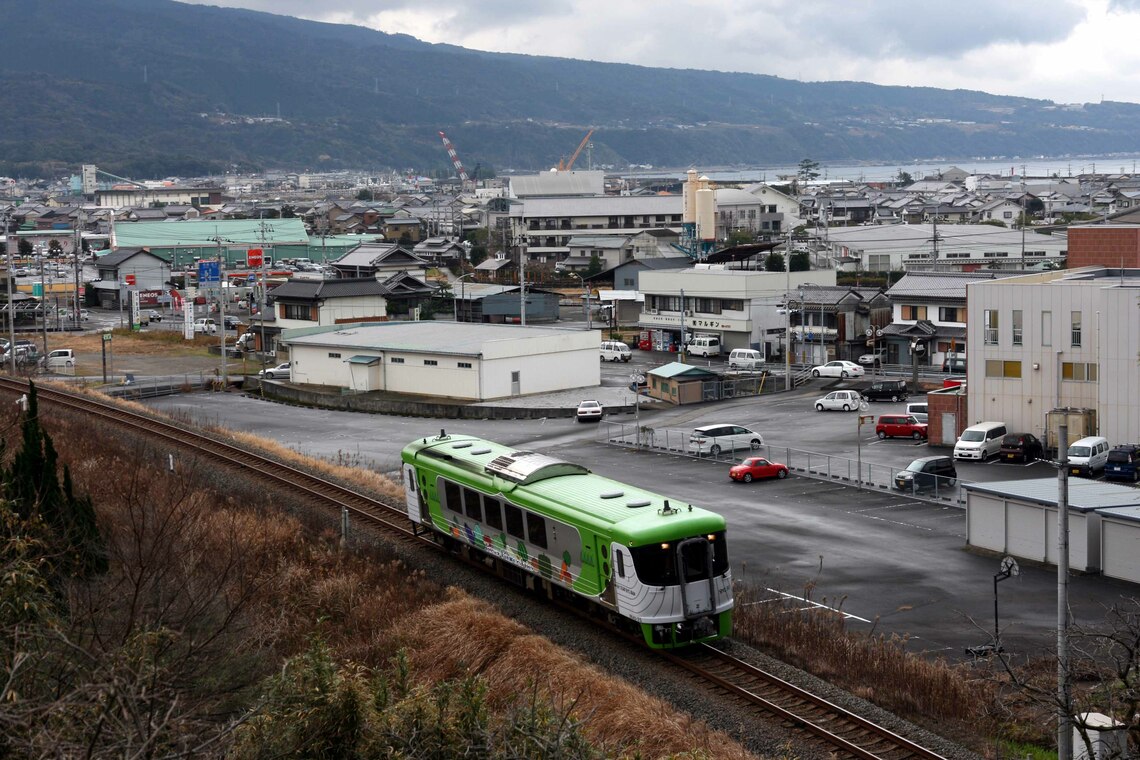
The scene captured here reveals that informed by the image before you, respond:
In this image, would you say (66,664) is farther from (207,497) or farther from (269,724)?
(207,497)

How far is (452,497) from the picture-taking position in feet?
49.5

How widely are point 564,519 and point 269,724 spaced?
5413 millimetres

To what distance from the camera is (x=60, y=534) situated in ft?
42.8

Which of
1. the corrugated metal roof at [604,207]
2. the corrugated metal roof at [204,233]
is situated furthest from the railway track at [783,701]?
the corrugated metal roof at [204,233]

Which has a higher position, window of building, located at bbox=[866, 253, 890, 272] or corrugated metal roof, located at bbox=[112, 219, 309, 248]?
corrugated metal roof, located at bbox=[112, 219, 309, 248]

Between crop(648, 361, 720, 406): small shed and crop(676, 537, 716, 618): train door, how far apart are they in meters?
21.3

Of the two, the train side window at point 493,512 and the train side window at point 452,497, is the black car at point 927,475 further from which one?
the train side window at point 493,512

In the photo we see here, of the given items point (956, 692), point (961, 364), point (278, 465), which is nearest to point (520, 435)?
point (278, 465)

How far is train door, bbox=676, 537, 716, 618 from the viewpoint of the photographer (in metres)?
11.4

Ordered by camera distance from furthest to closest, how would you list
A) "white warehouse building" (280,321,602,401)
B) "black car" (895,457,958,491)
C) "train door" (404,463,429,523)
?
"white warehouse building" (280,321,602,401), "black car" (895,457,958,491), "train door" (404,463,429,523)

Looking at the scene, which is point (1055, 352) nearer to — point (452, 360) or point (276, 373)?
point (452, 360)

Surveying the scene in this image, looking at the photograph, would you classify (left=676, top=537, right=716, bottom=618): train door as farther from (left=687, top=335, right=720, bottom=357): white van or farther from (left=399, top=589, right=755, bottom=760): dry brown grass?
Answer: (left=687, top=335, right=720, bottom=357): white van

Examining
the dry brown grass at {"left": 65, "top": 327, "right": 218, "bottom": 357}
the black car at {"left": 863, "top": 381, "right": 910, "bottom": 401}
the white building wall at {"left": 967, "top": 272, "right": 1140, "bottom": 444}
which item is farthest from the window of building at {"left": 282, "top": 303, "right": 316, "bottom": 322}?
the white building wall at {"left": 967, "top": 272, "right": 1140, "bottom": 444}

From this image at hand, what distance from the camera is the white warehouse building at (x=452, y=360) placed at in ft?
109
